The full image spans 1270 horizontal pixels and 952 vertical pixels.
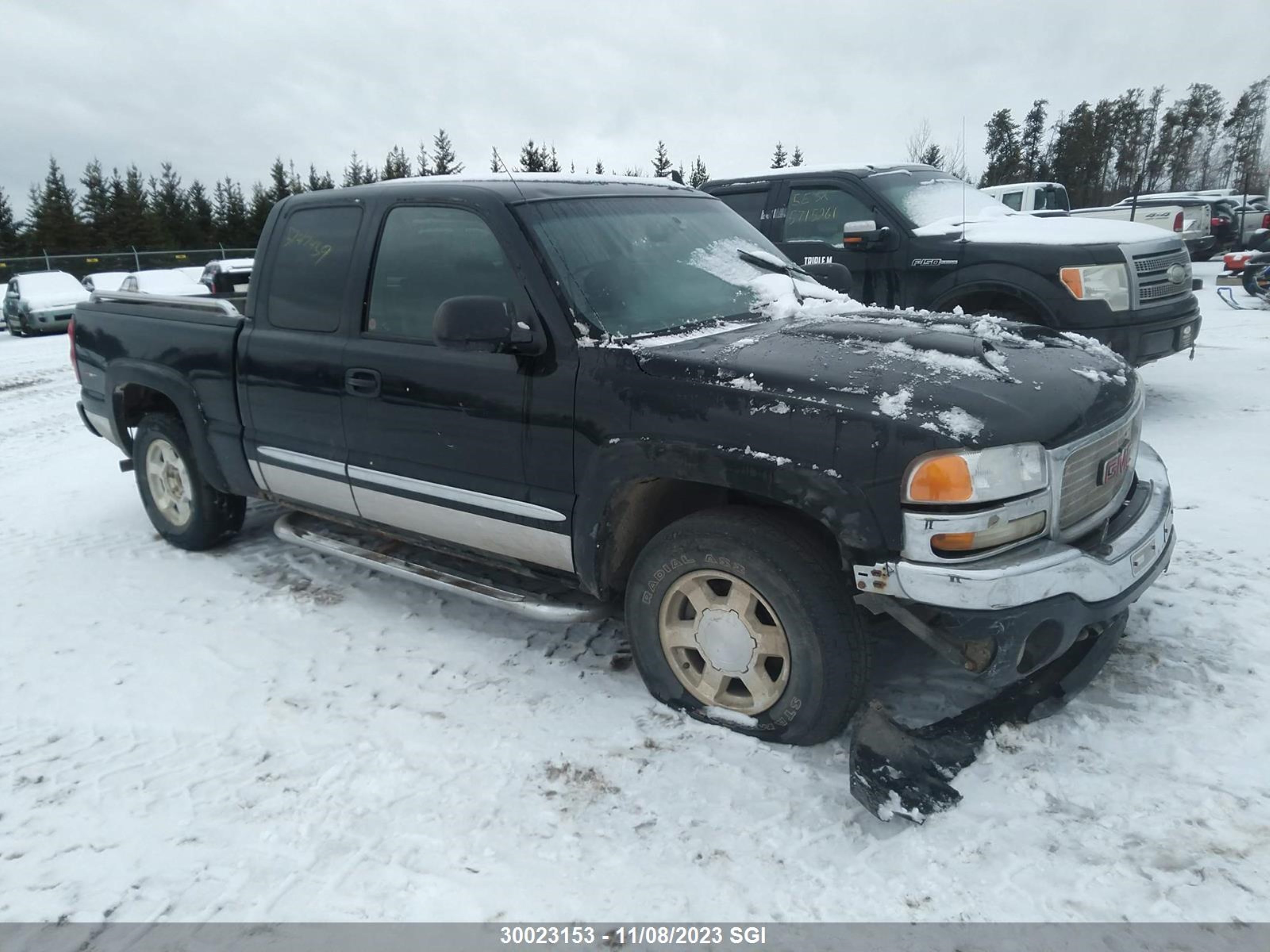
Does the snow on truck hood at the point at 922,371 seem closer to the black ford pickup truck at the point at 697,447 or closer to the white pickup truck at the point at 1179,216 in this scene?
the black ford pickup truck at the point at 697,447

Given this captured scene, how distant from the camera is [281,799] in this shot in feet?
9.48

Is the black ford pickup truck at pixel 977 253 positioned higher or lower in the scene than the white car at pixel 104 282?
higher

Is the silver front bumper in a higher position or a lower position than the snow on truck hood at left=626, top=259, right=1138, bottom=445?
lower

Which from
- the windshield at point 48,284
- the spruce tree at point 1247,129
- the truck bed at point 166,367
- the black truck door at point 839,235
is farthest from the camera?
the spruce tree at point 1247,129

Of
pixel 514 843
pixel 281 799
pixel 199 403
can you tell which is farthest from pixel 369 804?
pixel 199 403

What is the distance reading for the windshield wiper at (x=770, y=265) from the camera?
4.02m

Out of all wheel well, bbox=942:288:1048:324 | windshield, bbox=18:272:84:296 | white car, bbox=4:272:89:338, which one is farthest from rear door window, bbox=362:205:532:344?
windshield, bbox=18:272:84:296

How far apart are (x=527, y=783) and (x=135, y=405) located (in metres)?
3.85

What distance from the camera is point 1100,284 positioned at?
6270 mm

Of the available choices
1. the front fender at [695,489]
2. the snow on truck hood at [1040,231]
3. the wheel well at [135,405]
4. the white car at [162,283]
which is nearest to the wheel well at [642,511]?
Answer: the front fender at [695,489]

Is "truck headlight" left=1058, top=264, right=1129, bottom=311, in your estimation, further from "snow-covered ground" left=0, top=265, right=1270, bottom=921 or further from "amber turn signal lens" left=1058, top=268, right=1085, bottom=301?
"snow-covered ground" left=0, top=265, right=1270, bottom=921

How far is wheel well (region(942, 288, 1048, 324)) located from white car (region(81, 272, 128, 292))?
18.3 m

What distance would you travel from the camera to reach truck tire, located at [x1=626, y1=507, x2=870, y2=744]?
2799 millimetres
